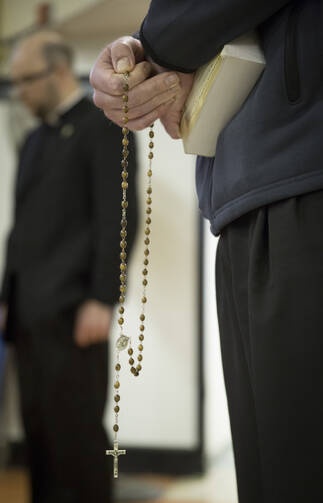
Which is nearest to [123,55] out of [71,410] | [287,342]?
[287,342]

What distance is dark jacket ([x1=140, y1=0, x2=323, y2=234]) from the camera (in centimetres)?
62

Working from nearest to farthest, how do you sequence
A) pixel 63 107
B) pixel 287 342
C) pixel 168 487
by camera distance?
pixel 287 342 < pixel 63 107 < pixel 168 487

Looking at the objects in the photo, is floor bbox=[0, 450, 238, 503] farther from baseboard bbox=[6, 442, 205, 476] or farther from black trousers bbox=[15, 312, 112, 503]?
black trousers bbox=[15, 312, 112, 503]

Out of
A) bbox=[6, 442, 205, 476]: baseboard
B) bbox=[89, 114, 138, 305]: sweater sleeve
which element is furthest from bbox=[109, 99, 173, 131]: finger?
bbox=[6, 442, 205, 476]: baseboard

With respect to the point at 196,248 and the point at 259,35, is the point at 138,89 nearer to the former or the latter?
the point at 259,35

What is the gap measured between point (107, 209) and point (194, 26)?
4.09 feet

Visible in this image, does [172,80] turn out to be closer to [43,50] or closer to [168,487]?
[43,50]

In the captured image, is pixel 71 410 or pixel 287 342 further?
pixel 71 410

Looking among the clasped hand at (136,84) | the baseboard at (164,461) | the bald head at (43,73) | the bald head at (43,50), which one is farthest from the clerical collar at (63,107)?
the baseboard at (164,461)

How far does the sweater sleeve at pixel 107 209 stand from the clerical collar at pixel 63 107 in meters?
0.23

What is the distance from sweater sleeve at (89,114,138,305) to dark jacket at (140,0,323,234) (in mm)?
1162

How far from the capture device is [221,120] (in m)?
0.77

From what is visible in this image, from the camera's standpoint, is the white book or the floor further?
the floor

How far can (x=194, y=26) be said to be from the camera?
0.69 m
